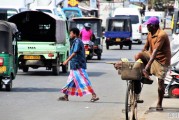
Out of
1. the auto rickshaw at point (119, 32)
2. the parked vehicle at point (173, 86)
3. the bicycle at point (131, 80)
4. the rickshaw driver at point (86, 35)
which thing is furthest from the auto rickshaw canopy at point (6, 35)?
the auto rickshaw at point (119, 32)

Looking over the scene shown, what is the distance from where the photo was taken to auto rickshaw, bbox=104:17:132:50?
153 feet

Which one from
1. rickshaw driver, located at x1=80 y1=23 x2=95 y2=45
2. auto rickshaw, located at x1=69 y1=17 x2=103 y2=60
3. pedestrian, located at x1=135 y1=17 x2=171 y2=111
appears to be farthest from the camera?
auto rickshaw, located at x1=69 y1=17 x2=103 y2=60

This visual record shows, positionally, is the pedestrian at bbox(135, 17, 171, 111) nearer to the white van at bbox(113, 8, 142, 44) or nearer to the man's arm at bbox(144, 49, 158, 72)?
the man's arm at bbox(144, 49, 158, 72)

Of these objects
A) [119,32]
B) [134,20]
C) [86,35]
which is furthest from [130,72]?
[134,20]

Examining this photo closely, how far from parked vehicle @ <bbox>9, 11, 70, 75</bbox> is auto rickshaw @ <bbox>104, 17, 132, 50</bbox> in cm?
1929

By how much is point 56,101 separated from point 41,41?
367 inches

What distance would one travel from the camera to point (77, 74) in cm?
1691

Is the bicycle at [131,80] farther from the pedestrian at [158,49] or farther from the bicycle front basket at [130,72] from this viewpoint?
the pedestrian at [158,49]

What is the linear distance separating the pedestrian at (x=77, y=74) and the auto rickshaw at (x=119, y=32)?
29.5 m

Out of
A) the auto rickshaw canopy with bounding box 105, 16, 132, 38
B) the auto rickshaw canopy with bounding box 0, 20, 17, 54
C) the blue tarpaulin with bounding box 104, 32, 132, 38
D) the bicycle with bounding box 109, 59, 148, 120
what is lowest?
the blue tarpaulin with bounding box 104, 32, 132, 38

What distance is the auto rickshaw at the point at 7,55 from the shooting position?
1891cm

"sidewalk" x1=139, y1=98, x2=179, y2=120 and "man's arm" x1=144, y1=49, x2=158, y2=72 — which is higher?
"man's arm" x1=144, y1=49, x2=158, y2=72

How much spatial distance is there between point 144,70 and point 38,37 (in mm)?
13560

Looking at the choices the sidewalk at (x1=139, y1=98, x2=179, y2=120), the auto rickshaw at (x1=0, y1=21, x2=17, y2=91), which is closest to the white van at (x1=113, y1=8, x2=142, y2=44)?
the auto rickshaw at (x1=0, y1=21, x2=17, y2=91)
